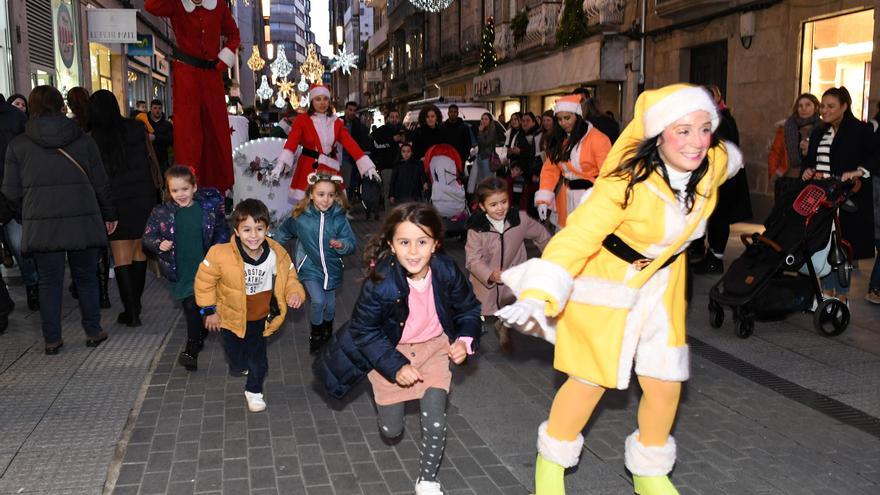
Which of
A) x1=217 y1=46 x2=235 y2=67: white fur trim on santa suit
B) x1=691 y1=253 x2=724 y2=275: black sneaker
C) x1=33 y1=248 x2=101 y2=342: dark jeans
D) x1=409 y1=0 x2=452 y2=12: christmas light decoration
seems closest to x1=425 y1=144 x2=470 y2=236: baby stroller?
x1=691 y1=253 x2=724 y2=275: black sneaker

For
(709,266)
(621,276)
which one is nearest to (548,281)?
(621,276)

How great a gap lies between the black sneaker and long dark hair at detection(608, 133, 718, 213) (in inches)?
253

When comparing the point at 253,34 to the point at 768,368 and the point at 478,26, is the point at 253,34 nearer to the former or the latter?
the point at 478,26

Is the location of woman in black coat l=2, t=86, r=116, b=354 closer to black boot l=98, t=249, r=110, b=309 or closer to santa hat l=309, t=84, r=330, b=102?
black boot l=98, t=249, r=110, b=309

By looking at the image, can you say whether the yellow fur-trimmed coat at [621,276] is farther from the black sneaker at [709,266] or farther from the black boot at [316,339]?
the black sneaker at [709,266]

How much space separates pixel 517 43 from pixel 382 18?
45.3 m

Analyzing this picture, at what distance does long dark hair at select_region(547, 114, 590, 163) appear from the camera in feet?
22.8

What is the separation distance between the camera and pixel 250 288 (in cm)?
509

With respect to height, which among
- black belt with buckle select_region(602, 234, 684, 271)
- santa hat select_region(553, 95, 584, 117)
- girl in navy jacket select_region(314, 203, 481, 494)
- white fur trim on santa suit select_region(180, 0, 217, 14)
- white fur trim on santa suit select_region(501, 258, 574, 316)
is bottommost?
girl in navy jacket select_region(314, 203, 481, 494)

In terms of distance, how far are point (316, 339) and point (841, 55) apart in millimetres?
10430

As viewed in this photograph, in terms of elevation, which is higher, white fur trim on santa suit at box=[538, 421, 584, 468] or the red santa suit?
the red santa suit

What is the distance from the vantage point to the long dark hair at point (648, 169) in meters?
3.32

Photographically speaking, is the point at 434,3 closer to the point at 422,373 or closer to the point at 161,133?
the point at 161,133

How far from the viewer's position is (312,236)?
20.6ft
